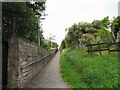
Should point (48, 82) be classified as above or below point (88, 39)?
below

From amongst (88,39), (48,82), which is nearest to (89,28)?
(88,39)

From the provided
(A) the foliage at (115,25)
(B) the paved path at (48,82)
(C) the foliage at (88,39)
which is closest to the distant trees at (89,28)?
(A) the foliage at (115,25)

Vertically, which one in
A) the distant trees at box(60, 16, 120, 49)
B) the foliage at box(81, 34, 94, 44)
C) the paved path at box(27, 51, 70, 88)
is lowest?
the paved path at box(27, 51, 70, 88)

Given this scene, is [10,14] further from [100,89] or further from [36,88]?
[100,89]

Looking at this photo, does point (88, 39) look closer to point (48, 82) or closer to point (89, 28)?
point (89, 28)

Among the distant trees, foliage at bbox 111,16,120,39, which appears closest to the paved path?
the distant trees

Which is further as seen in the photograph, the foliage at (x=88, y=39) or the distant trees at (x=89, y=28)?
the distant trees at (x=89, y=28)

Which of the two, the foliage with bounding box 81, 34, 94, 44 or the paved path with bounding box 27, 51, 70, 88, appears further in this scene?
the foliage with bounding box 81, 34, 94, 44

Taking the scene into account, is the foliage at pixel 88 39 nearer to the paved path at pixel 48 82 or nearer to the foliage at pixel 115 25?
the foliage at pixel 115 25

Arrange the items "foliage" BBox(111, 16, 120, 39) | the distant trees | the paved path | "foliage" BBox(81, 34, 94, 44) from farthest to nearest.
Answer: "foliage" BBox(111, 16, 120, 39), the distant trees, "foliage" BBox(81, 34, 94, 44), the paved path

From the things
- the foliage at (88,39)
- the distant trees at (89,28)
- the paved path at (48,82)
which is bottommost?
the paved path at (48,82)

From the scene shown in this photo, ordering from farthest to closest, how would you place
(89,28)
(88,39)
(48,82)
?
(89,28)
(88,39)
(48,82)

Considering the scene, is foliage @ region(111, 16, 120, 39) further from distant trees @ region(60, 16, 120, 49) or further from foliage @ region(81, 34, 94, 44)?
foliage @ region(81, 34, 94, 44)

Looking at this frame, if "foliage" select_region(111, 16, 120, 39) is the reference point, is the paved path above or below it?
below
